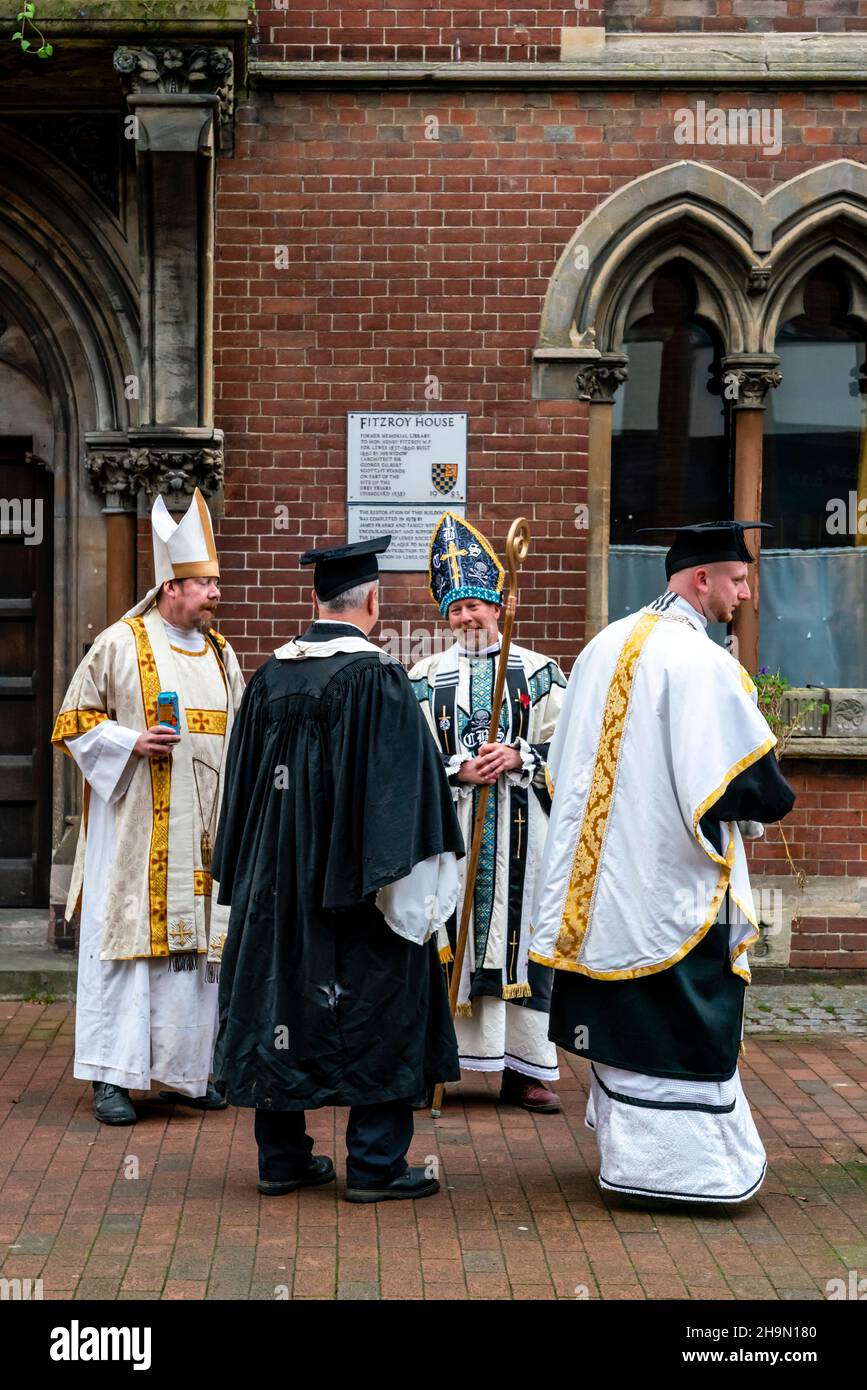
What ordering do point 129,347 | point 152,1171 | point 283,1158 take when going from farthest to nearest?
point 129,347, point 152,1171, point 283,1158

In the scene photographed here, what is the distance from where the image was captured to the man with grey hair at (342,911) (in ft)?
16.9

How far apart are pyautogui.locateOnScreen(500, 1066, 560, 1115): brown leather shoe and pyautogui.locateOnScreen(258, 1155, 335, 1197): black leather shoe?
4.04 ft

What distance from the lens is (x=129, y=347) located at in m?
8.74

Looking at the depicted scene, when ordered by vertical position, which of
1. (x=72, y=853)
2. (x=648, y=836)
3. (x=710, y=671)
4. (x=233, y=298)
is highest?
(x=233, y=298)

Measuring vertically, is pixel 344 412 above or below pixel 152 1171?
above

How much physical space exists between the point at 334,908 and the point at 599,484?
4462mm

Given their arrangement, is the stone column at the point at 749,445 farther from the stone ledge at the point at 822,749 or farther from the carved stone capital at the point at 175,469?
the carved stone capital at the point at 175,469

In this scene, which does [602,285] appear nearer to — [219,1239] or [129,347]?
[129,347]

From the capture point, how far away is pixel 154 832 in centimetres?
660

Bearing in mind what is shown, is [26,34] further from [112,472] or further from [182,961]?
[182,961]

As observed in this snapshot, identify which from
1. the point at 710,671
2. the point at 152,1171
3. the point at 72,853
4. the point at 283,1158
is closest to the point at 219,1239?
the point at 283,1158

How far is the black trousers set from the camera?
525cm

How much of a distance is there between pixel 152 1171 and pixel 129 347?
15.1ft
